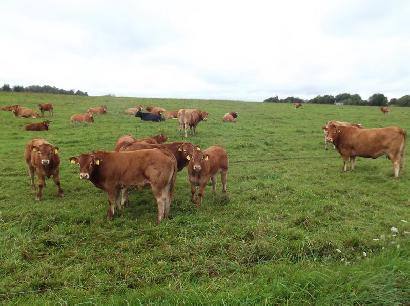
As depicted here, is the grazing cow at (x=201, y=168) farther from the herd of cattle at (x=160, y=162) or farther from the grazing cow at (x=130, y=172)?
the grazing cow at (x=130, y=172)

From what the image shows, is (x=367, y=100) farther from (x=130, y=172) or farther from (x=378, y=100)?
(x=130, y=172)

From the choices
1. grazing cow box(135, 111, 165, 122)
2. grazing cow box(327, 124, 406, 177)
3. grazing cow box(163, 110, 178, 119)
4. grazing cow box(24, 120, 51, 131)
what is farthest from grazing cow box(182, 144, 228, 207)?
grazing cow box(163, 110, 178, 119)

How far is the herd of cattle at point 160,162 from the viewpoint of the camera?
9.25m

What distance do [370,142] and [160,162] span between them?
8611 mm

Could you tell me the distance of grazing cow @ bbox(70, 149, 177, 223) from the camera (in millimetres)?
9133

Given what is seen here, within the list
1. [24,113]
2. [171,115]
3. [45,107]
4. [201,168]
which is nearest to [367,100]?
[171,115]

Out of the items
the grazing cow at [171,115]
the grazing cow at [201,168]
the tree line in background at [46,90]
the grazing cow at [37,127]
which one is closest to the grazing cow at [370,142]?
the grazing cow at [201,168]

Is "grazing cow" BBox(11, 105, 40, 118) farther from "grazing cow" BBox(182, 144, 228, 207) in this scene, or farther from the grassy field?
"grazing cow" BBox(182, 144, 228, 207)

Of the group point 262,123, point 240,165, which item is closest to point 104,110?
point 262,123

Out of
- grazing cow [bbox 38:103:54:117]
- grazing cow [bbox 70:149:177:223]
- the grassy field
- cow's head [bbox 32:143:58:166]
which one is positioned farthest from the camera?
grazing cow [bbox 38:103:54:117]

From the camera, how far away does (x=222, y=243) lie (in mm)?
7535

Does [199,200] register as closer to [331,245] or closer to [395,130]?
[331,245]

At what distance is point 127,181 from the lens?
367 inches

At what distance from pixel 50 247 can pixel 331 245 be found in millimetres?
5309
